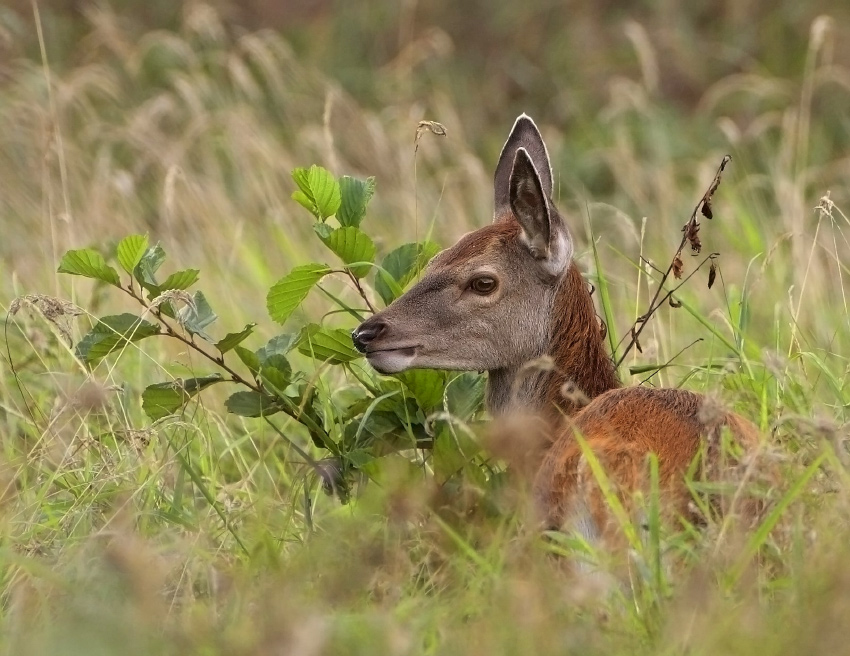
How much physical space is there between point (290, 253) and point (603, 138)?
481 centimetres

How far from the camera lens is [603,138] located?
12.0 meters

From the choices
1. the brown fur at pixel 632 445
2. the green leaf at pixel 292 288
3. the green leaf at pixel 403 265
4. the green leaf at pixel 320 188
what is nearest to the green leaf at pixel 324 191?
the green leaf at pixel 320 188

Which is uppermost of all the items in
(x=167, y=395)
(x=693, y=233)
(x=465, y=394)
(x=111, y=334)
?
(x=693, y=233)

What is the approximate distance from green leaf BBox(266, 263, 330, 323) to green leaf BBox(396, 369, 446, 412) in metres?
0.41

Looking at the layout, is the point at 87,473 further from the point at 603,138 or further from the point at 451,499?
the point at 603,138

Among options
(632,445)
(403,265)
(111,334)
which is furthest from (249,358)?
(632,445)

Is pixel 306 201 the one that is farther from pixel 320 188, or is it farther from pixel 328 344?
pixel 328 344

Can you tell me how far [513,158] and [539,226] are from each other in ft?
1.91

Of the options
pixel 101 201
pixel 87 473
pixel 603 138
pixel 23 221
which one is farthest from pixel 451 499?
pixel 603 138

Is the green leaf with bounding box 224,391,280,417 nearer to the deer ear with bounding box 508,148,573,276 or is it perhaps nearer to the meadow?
the meadow

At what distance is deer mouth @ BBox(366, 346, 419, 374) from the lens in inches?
182

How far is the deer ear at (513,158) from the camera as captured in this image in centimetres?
528

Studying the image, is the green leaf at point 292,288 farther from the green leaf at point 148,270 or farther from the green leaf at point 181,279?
the green leaf at point 148,270

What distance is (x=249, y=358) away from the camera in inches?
183
